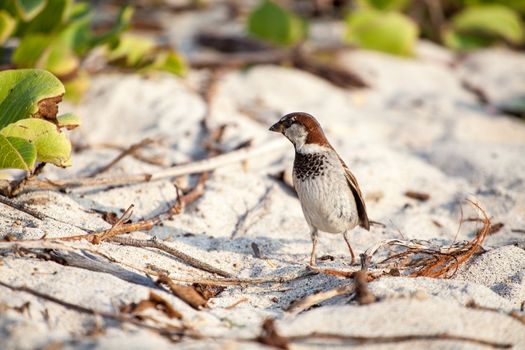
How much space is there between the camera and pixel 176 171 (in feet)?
15.2

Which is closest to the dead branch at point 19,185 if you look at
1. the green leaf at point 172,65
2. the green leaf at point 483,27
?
the green leaf at point 172,65

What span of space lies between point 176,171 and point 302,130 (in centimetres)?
100

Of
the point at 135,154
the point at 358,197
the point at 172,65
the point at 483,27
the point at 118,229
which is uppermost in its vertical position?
the point at 358,197

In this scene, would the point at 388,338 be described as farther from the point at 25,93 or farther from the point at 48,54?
the point at 48,54

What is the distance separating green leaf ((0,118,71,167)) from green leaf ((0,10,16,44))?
1878 millimetres

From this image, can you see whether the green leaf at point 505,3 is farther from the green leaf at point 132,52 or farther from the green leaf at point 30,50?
the green leaf at point 30,50

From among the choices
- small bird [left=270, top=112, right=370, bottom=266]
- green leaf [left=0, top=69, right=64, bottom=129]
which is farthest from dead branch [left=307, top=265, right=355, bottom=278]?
green leaf [left=0, top=69, right=64, bottom=129]

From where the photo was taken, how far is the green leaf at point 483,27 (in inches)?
310

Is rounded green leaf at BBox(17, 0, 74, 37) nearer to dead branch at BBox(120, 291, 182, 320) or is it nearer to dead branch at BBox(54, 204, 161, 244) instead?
dead branch at BBox(54, 204, 161, 244)

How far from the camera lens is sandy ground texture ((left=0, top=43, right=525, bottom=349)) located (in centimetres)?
278

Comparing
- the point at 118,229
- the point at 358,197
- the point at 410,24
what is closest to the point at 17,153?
the point at 118,229

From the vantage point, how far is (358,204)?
4059 millimetres

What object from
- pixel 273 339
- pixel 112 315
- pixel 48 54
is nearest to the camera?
pixel 273 339

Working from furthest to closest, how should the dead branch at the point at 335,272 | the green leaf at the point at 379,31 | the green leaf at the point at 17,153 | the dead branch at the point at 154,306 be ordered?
the green leaf at the point at 379,31
the green leaf at the point at 17,153
the dead branch at the point at 335,272
the dead branch at the point at 154,306
